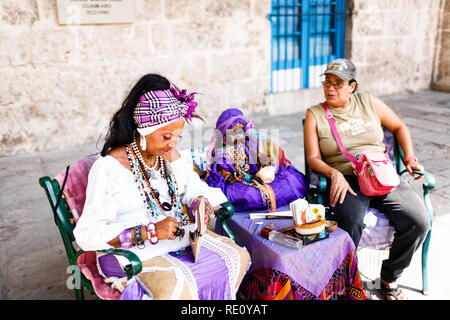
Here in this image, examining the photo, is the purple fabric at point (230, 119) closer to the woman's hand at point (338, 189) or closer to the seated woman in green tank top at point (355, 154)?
the seated woman in green tank top at point (355, 154)

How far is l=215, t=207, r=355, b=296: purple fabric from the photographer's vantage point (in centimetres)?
210

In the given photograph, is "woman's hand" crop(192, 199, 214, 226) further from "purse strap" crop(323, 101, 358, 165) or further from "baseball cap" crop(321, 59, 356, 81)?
"baseball cap" crop(321, 59, 356, 81)

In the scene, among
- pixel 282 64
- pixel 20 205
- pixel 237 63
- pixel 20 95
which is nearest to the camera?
pixel 20 205

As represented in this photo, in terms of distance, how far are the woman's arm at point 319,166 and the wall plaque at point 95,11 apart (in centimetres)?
369

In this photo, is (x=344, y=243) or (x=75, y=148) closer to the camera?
(x=344, y=243)

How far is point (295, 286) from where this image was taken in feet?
6.96

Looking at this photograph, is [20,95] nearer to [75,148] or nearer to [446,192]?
[75,148]

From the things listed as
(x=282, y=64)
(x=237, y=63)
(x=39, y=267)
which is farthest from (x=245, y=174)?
(x=282, y=64)

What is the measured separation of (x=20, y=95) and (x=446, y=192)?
505 centimetres

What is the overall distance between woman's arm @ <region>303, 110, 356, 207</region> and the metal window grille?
4.66 m

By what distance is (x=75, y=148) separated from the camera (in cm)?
582

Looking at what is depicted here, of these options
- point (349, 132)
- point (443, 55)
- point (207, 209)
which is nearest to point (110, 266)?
point (207, 209)

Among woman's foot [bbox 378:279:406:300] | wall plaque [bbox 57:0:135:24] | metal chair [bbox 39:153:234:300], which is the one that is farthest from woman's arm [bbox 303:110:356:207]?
wall plaque [bbox 57:0:135:24]

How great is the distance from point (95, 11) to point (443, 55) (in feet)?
24.5
